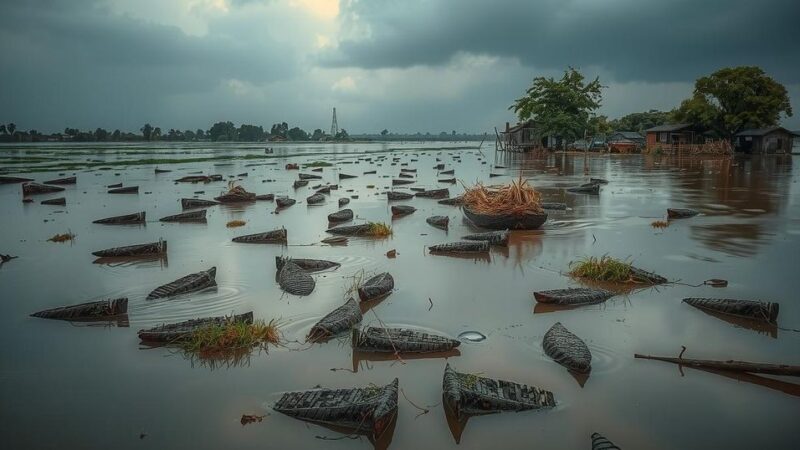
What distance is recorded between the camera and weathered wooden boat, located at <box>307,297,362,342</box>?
7848 millimetres

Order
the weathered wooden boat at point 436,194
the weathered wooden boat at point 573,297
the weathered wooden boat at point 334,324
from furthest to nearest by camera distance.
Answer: the weathered wooden boat at point 436,194 < the weathered wooden boat at point 573,297 < the weathered wooden boat at point 334,324

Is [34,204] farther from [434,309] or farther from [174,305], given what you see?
[434,309]

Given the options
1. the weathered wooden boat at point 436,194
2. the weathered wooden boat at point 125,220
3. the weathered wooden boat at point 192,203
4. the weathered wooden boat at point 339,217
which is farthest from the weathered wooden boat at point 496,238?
the weathered wooden boat at point 192,203

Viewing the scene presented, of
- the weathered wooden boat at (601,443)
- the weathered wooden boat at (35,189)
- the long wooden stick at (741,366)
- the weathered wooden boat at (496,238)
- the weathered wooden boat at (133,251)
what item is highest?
the weathered wooden boat at (35,189)

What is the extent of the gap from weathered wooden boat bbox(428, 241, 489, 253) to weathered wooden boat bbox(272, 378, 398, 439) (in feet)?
24.7

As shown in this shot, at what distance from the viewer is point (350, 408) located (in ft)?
18.1

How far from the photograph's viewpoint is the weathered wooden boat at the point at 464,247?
13.1 meters

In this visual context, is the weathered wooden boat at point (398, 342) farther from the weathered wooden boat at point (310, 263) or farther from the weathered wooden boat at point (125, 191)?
the weathered wooden boat at point (125, 191)

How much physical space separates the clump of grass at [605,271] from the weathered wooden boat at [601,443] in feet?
19.0

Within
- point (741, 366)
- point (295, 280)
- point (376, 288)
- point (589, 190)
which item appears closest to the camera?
point (741, 366)

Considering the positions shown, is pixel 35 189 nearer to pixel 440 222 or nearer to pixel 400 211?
pixel 400 211

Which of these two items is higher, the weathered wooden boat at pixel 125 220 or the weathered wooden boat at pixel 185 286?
the weathered wooden boat at pixel 125 220

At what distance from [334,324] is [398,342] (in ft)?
3.99

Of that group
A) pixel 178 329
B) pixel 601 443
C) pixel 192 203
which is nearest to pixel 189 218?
pixel 192 203
